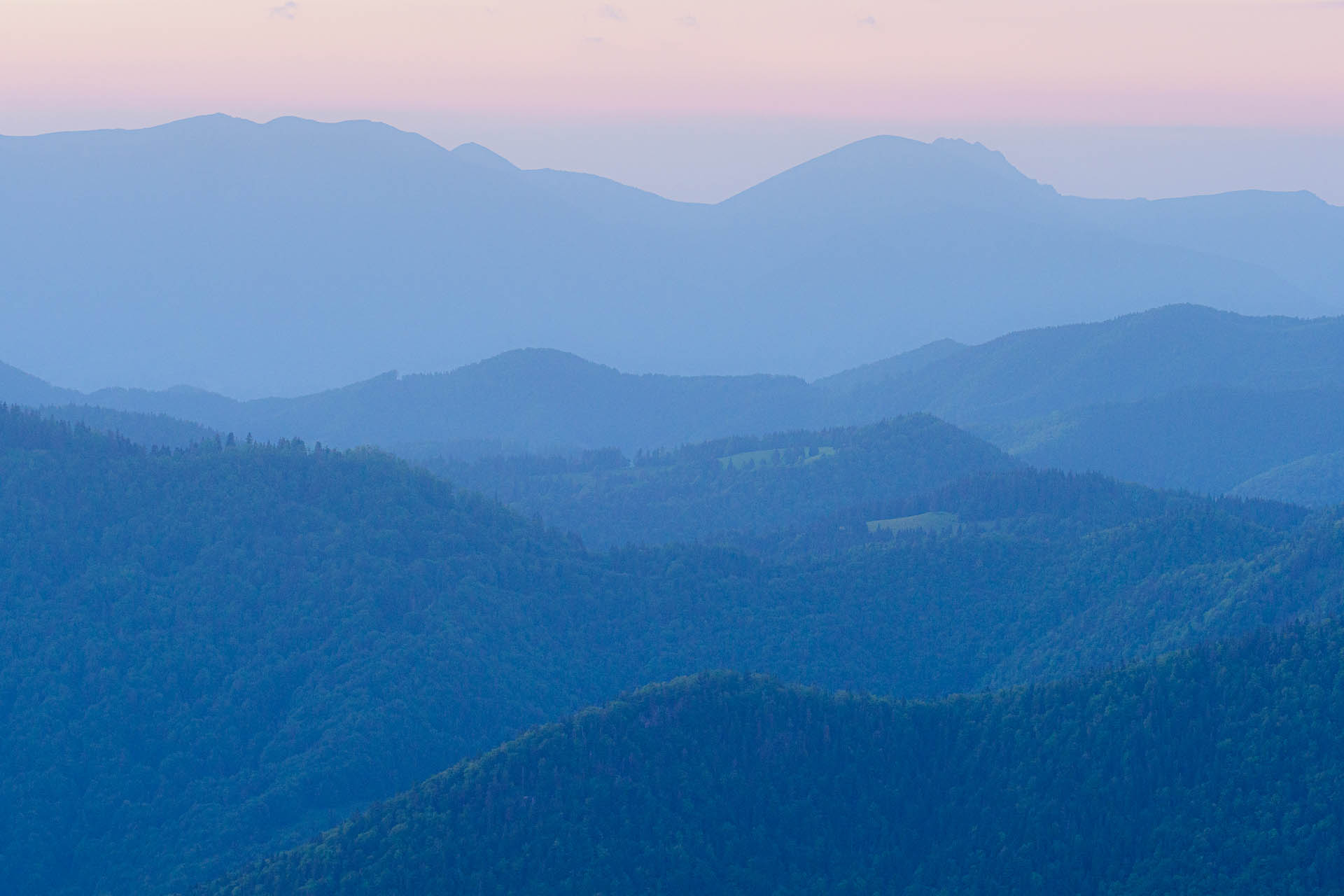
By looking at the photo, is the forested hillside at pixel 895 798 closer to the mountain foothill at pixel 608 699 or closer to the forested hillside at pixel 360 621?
the mountain foothill at pixel 608 699

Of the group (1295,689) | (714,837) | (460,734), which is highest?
(1295,689)

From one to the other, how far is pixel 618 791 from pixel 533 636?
235 ft

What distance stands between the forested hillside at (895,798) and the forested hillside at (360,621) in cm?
2517

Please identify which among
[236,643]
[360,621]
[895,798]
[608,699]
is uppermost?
[895,798]

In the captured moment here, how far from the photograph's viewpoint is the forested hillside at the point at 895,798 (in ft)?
331

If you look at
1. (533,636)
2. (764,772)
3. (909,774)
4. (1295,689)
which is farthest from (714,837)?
(533,636)

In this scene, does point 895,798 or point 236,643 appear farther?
point 236,643

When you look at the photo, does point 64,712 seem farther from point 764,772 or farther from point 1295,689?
point 1295,689

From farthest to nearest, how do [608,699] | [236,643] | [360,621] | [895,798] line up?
[360,621], [608,699], [236,643], [895,798]

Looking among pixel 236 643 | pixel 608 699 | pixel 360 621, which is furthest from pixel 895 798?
pixel 236 643

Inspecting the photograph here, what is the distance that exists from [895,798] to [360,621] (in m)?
75.9

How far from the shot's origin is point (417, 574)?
178 m

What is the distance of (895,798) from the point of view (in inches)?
4397

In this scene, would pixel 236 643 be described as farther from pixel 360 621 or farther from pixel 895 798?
pixel 895 798
